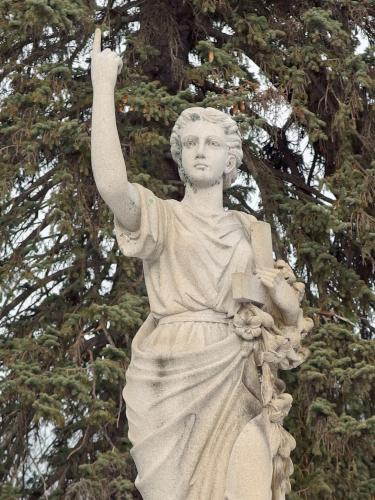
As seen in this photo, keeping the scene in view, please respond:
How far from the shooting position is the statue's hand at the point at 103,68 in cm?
709

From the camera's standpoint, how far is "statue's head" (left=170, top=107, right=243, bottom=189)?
746 centimetres

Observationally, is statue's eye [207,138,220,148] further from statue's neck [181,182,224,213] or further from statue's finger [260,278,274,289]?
statue's finger [260,278,274,289]

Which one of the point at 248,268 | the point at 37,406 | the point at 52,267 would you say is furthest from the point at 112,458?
the point at 248,268

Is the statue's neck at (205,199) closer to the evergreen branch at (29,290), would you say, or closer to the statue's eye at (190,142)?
the statue's eye at (190,142)

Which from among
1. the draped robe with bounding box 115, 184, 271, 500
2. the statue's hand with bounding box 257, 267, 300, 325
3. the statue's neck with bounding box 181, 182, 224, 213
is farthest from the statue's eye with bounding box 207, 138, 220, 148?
the statue's hand with bounding box 257, 267, 300, 325

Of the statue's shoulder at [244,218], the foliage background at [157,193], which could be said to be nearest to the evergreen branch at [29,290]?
the foliage background at [157,193]

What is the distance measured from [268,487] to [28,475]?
5.54 m

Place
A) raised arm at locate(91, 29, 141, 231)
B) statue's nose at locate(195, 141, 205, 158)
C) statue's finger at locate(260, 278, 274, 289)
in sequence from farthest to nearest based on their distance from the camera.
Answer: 1. statue's nose at locate(195, 141, 205, 158)
2. statue's finger at locate(260, 278, 274, 289)
3. raised arm at locate(91, 29, 141, 231)

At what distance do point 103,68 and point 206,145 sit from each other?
637 millimetres

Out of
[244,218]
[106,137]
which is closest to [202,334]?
[244,218]

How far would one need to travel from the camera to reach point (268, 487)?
277 inches

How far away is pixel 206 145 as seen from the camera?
24.6 feet

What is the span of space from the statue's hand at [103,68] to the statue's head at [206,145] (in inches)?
20.4

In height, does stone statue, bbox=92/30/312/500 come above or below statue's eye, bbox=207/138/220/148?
below
